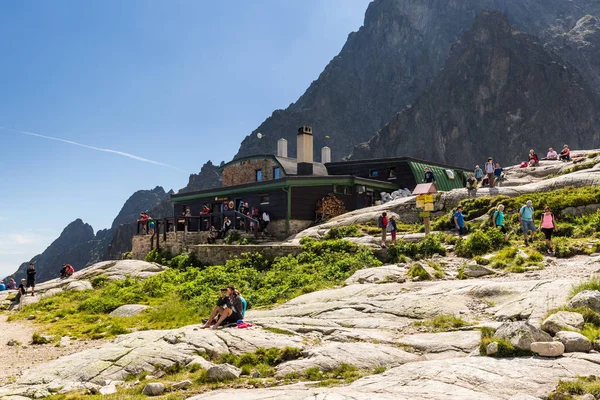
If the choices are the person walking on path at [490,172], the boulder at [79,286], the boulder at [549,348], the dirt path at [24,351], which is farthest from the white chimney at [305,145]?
the boulder at [549,348]

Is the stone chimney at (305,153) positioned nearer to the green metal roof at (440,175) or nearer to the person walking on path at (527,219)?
the green metal roof at (440,175)

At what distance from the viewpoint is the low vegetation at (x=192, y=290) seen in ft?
52.5

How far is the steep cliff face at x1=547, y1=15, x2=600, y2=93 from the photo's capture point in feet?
410

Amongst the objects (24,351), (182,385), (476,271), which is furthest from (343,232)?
(182,385)

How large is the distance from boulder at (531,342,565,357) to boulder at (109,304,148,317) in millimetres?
14172

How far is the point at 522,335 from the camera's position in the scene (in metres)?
7.43

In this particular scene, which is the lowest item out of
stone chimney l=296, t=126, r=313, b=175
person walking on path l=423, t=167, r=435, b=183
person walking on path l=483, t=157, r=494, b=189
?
person walking on path l=483, t=157, r=494, b=189

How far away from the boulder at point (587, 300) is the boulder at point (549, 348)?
73.8 inches

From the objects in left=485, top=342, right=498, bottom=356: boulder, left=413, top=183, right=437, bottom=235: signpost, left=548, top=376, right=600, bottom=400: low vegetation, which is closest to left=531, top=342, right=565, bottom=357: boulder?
left=485, top=342, right=498, bottom=356: boulder

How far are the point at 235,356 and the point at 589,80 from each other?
14130 cm

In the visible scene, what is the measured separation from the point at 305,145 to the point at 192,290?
19.5 meters

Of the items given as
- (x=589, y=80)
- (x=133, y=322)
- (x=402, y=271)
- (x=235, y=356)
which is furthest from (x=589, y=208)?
(x=589, y=80)

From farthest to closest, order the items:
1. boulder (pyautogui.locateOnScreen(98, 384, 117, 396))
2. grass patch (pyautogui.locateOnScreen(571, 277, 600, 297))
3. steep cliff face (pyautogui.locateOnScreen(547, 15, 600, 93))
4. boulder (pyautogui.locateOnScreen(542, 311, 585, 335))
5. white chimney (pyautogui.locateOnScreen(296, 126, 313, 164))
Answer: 1. steep cliff face (pyautogui.locateOnScreen(547, 15, 600, 93))
2. white chimney (pyautogui.locateOnScreen(296, 126, 313, 164))
3. grass patch (pyautogui.locateOnScreen(571, 277, 600, 297))
4. boulder (pyautogui.locateOnScreen(98, 384, 117, 396))
5. boulder (pyautogui.locateOnScreen(542, 311, 585, 335))

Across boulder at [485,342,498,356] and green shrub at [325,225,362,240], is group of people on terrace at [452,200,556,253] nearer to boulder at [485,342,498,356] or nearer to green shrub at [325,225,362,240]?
green shrub at [325,225,362,240]
